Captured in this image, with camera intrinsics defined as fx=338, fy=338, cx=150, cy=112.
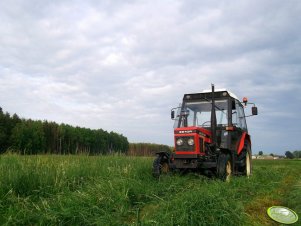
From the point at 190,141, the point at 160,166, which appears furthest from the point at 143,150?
the point at 190,141

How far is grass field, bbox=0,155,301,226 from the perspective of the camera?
5062 millimetres

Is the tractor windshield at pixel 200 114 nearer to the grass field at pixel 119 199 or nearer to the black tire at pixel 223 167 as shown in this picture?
the black tire at pixel 223 167

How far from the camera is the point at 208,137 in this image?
32.5 feet

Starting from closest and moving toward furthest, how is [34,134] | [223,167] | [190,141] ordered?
[223,167] < [190,141] < [34,134]

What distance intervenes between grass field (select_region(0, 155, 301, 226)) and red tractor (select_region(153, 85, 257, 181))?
48 centimetres

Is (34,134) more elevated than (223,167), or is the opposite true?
(34,134)

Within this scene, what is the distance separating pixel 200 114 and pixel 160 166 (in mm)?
2202

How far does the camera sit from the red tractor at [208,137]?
30.2 ft

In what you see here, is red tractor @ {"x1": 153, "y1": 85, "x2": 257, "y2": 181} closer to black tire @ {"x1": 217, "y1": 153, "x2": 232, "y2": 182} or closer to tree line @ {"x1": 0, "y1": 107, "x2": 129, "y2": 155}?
black tire @ {"x1": 217, "y1": 153, "x2": 232, "y2": 182}

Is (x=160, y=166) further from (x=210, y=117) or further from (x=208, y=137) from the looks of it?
(x=210, y=117)

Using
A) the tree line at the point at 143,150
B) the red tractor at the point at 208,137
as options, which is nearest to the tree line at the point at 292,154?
the tree line at the point at 143,150

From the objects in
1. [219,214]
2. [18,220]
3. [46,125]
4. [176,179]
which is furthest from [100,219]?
[46,125]

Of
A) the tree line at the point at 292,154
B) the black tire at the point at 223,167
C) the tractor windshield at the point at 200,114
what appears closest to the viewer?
the black tire at the point at 223,167

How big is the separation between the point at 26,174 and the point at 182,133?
169 inches
